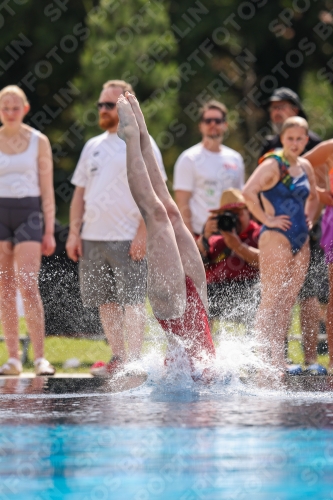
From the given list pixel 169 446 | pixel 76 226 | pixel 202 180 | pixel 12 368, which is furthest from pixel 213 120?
pixel 169 446

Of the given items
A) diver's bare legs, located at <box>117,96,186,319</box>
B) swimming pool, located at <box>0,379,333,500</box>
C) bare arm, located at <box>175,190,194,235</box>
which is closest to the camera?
swimming pool, located at <box>0,379,333,500</box>

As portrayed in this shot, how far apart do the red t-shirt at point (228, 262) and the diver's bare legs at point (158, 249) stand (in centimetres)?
211

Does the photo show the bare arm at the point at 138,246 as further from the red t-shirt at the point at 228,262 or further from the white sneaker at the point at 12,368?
the white sneaker at the point at 12,368

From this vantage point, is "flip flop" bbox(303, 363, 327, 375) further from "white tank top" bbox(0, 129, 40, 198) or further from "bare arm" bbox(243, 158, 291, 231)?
"white tank top" bbox(0, 129, 40, 198)

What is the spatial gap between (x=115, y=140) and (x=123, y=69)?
12433 mm

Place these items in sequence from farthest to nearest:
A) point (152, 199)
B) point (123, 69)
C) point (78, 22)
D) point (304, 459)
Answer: point (78, 22) → point (123, 69) → point (152, 199) → point (304, 459)

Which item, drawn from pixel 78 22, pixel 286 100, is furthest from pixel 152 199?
pixel 78 22

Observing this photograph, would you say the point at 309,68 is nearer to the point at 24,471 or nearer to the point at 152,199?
the point at 152,199

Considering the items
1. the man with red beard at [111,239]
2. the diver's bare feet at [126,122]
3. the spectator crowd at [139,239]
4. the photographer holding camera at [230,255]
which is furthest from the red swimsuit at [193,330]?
the photographer holding camera at [230,255]

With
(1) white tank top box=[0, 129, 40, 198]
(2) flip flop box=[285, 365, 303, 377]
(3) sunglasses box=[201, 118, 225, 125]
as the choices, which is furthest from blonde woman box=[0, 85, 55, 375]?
(2) flip flop box=[285, 365, 303, 377]

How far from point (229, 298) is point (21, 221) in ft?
5.32

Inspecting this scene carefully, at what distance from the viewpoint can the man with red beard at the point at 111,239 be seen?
6.60 meters

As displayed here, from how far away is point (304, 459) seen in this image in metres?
3.43

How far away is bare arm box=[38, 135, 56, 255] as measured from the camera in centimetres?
690
